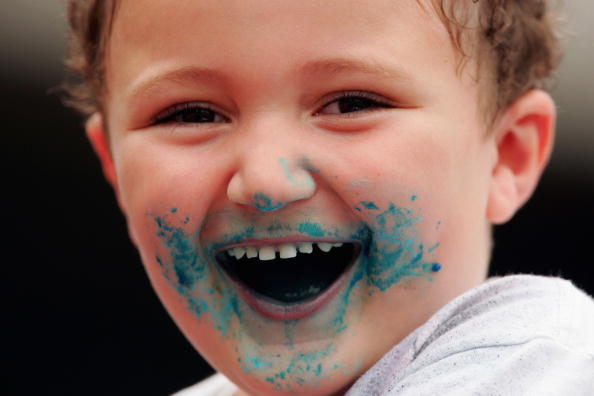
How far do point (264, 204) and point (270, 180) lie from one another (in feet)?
0.11

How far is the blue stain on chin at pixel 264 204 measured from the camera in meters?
0.96

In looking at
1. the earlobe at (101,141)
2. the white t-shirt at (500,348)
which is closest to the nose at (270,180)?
the white t-shirt at (500,348)

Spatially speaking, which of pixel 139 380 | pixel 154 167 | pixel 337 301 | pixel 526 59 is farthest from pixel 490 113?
pixel 139 380

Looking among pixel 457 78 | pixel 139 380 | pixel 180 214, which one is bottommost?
pixel 139 380

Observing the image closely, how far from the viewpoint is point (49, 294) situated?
9.39 feet

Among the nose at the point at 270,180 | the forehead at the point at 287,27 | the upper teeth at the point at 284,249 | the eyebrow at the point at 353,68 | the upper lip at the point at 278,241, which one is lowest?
the upper teeth at the point at 284,249

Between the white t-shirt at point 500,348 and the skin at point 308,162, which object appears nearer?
the white t-shirt at point 500,348

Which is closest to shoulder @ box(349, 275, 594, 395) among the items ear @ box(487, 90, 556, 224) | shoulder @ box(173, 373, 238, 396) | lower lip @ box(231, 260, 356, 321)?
lower lip @ box(231, 260, 356, 321)

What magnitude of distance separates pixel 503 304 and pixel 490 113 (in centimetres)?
32

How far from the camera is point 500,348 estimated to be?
867mm

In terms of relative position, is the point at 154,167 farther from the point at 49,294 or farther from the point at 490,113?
the point at 49,294

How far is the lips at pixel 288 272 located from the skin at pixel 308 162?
13mm

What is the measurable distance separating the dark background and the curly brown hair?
132 cm

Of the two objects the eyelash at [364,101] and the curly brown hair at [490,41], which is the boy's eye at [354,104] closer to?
the eyelash at [364,101]
